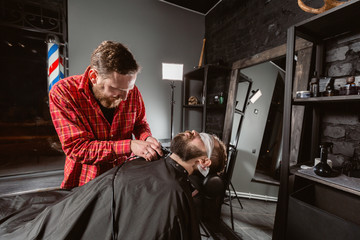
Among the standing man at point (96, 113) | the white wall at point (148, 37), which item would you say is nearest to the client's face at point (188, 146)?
the standing man at point (96, 113)

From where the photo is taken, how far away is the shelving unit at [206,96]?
2.73m

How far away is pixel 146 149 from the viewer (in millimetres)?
1103

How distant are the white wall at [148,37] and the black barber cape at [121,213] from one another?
2.26m

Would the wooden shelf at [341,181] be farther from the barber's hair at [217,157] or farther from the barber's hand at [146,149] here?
the barber's hand at [146,149]

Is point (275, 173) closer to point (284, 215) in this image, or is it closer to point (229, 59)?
point (284, 215)

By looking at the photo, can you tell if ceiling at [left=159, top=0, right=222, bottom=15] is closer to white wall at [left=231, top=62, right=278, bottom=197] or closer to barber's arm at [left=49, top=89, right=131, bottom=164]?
white wall at [left=231, top=62, right=278, bottom=197]

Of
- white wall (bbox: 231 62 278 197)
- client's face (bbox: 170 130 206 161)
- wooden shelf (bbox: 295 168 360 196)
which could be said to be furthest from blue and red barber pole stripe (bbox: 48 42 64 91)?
wooden shelf (bbox: 295 168 360 196)

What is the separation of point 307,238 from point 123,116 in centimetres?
163

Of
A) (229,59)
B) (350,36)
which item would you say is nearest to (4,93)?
(229,59)

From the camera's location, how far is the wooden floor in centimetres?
210

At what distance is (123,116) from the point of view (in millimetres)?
1457

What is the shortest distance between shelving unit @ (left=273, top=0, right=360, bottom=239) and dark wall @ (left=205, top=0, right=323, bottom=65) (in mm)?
450

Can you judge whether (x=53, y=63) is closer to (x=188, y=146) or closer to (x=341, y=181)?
(x=188, y=146)

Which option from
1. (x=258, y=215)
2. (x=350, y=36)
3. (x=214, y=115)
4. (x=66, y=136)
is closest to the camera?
(x=66, y=136)
